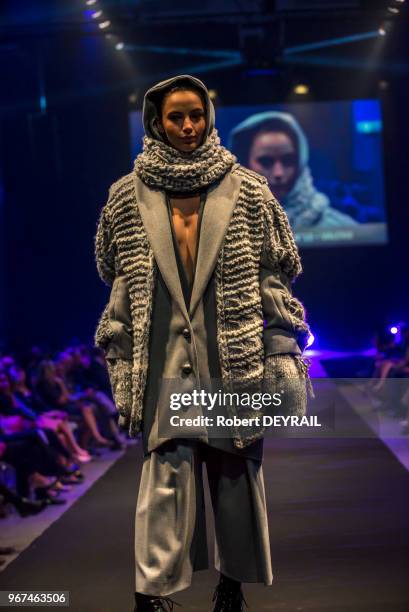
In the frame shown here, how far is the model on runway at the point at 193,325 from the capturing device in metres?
2.69

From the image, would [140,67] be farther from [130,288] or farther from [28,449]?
[130,288]

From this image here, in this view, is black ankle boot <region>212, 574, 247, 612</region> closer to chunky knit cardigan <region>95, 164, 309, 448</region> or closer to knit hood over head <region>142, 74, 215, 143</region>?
chunky knit cardigan <region>95, 164, 309, 448</region>

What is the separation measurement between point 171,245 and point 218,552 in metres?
0.84

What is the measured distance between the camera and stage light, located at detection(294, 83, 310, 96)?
1355 cm

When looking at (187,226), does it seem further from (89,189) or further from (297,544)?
(89,189)

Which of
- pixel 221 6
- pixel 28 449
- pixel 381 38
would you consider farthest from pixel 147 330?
pixel 381 38

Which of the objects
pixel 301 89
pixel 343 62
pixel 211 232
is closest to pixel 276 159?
pixel 301 89

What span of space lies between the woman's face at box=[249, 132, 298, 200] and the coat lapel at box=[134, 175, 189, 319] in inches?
412

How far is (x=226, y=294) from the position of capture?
270 cm

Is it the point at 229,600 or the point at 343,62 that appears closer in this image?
the point at 229,600

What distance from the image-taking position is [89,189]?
44.0 feet

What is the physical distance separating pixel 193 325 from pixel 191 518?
1.68 ft

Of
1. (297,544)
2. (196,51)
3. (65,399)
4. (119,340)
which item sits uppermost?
(196,51)

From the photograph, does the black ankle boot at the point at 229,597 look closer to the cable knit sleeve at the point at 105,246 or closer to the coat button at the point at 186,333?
the coat button at the point at 186,333
